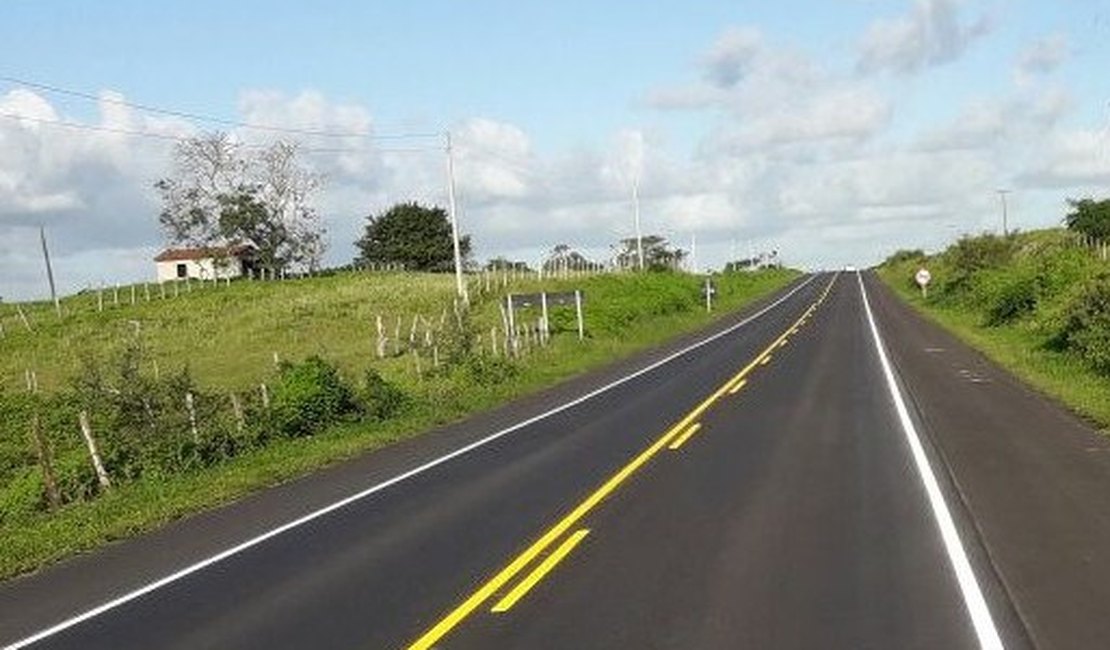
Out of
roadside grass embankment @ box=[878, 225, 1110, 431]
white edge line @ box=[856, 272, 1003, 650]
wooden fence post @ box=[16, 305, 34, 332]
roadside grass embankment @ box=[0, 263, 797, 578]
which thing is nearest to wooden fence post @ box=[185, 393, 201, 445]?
roadside grass embankment @ box=[0, 263, 797, 578]

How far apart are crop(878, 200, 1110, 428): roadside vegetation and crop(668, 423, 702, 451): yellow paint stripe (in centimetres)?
611

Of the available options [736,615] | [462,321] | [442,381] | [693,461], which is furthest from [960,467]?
[462,321]

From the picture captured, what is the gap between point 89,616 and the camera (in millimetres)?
9828

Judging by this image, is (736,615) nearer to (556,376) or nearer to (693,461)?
(693,461)

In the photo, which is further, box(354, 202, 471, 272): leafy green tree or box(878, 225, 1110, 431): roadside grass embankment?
box(354, 202, 471, 272): leafy green tree

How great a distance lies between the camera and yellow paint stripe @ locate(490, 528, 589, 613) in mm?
9086

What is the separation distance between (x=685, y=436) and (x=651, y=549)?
873 cm

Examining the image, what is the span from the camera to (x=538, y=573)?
33.0ft

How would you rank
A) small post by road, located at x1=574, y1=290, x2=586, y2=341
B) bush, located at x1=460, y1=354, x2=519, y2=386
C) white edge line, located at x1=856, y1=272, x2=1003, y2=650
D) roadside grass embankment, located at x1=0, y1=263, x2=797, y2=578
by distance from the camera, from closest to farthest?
1. white edge line, located at x1=856, y1=272, x2=1003, y2=650
2. roadside grass embankment, located at x1=0, y1=263, x2=797, y2=578
3. bush, located at x1=460, y1=354, x2=519, y2=386
4. small post by road, located at x1=574, y1=290, x2=586, y2=341

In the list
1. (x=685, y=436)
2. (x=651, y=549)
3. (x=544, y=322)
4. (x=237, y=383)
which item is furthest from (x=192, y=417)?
(x=544, y=322)

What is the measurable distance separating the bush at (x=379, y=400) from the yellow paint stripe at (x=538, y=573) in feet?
47.3

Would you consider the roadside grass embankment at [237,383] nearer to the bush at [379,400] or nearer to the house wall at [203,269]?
the bush at [379,400]

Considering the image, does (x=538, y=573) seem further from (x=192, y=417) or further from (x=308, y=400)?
(x=308, y=400)

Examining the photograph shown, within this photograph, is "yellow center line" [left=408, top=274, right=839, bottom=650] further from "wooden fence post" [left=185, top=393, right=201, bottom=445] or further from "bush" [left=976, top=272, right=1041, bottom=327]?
"bush" [left=976, top=272, right=1041, bottom=327]
